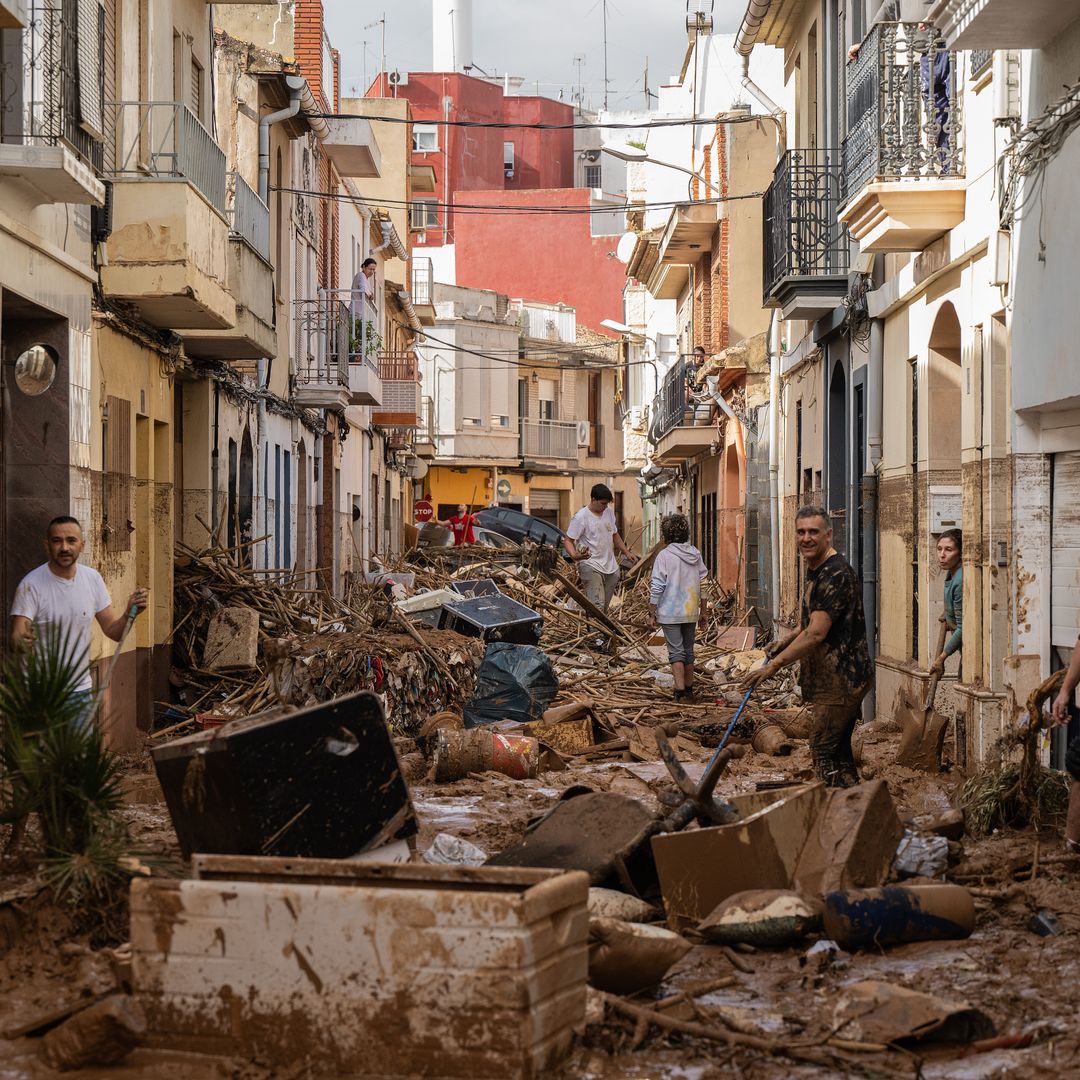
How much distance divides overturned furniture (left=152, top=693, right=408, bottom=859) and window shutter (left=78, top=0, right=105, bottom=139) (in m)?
6.68

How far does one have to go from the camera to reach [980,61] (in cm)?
1216

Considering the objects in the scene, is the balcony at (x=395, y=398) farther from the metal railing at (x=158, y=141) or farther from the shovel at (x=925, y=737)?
the shovel at (x=925, y=737)

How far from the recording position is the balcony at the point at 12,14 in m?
8.08

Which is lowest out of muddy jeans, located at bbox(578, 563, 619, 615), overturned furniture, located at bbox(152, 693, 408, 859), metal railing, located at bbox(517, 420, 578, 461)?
overturned furniture, located at bbox(152, 693, 408, 859)

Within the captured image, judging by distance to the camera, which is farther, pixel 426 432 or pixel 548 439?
pixel 548 439

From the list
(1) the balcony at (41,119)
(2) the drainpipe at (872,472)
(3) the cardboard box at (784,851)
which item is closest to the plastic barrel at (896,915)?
(3) the cardboard box at (784,851)

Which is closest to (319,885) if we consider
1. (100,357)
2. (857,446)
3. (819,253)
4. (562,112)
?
(100,357)

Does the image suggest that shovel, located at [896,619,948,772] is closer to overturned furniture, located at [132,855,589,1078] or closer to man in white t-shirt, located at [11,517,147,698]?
man in white t-shirt, located at [11,517,147,698]

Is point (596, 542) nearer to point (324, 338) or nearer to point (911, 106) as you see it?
point (911, 106)

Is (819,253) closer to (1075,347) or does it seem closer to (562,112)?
(1075,347)

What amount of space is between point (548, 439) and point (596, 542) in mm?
40623

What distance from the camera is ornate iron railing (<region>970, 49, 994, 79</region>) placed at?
464 inches

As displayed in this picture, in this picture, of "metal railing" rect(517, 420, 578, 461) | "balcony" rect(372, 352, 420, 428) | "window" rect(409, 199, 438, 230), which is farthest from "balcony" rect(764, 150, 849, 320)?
"window" rect(409, 199, 438, 230)

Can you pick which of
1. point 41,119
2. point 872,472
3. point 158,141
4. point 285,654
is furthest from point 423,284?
point 41,119
